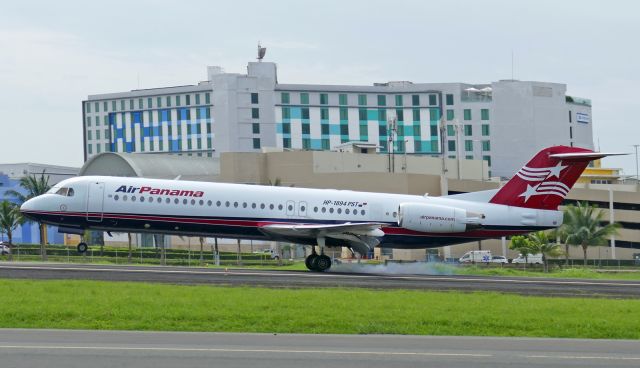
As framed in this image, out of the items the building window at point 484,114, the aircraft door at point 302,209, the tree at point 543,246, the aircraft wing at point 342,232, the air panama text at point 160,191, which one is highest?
the building window at point 484,114

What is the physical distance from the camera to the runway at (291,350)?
17.7 meters

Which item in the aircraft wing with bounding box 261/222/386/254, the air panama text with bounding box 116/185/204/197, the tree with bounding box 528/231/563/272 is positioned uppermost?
the air panama text with bounding box 116/185/204/197

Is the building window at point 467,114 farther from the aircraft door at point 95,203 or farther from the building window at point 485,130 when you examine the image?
the aircraft door at point 95,203

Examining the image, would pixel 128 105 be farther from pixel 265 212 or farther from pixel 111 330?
pixel 111 330

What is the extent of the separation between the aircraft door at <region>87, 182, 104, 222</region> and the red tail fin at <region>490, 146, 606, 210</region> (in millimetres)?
16045

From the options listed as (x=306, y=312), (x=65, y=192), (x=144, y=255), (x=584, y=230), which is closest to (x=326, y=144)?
(x=584, y=230)

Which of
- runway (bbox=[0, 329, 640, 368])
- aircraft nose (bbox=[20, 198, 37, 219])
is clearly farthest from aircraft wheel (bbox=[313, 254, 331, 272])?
runway (bbox=[0, 329, 640, 368])

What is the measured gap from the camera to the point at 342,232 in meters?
44.0

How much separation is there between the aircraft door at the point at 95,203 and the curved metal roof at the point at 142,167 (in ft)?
155

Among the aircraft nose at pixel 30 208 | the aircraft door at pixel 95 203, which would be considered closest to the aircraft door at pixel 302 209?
the aircraft door at pixel 95 203

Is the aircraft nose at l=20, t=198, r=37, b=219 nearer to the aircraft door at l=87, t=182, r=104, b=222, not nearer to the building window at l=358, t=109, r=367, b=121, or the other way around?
the aircraft door at l=87, t=182, r=104, b=222

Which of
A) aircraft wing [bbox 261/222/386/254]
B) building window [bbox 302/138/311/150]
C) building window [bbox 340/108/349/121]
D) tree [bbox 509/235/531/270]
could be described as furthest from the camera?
building window [bbox 340/108/349/121]

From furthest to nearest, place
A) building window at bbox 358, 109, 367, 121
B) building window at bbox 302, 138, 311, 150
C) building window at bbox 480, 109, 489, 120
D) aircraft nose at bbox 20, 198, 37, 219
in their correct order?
1. building window at bbox 480, 109, 489, 120
2. building window at bbox 358, 109, 367, 121
3. building window at bbox 302, 138, 311, 150
4. aircraft nose at bbox 20, 198, 37, 219

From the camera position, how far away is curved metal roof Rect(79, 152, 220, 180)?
93438mm
